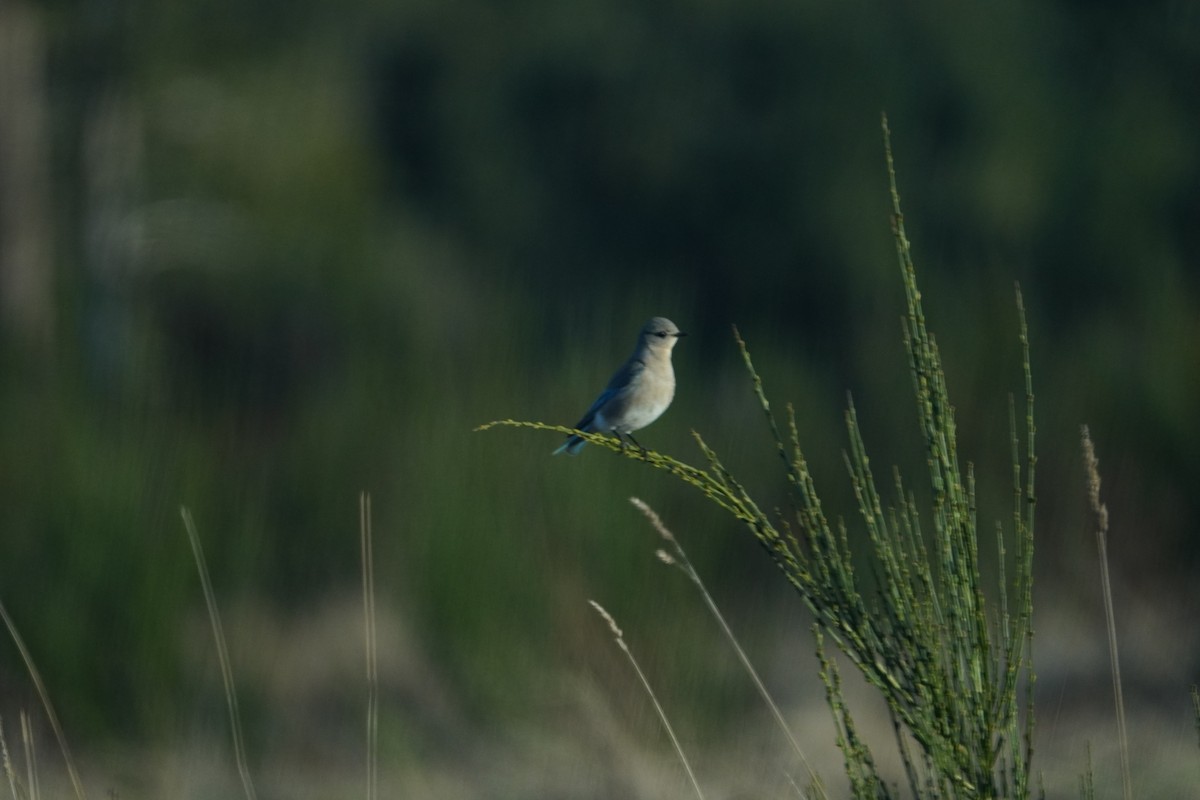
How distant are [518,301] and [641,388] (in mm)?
4586

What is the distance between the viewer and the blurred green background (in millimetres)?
6270

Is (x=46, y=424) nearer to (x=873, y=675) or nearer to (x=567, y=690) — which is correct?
(x=567, y=690)

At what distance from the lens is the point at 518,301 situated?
7.78 meters

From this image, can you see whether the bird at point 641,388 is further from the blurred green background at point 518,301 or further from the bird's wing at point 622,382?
the blurred green background at point 518,301

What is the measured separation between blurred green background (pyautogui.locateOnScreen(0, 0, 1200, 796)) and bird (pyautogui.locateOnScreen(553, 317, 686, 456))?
2.71 meters

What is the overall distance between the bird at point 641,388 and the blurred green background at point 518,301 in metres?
2.71

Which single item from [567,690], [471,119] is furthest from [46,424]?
[471,119]

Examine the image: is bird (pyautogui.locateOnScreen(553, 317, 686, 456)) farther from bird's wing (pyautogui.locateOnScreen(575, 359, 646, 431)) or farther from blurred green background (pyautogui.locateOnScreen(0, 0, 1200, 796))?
blurred green background (pyautogui.locateOnScreen(0, 0, 1200, 796))

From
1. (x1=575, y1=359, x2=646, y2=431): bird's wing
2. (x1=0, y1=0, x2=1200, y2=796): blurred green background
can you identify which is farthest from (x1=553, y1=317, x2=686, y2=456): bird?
(x1=0, y1=0, x2=1200, y2=796): blurred green background

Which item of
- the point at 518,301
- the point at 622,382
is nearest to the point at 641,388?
the point at 622,382

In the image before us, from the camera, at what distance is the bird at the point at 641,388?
325 cm

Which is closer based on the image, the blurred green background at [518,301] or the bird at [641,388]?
the bird at [641,388]

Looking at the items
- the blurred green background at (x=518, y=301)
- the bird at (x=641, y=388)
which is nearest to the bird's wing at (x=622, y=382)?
the bird at (x=641, y=388)

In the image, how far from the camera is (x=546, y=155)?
1527 cm
